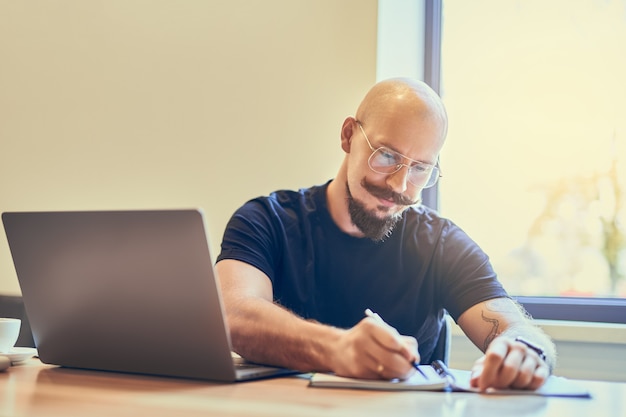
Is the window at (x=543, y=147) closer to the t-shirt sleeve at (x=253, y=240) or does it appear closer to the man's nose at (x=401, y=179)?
the man's nose at (x=401, y=179)

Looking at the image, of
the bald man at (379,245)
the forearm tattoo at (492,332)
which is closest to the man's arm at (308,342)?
the bald man at (379,245)

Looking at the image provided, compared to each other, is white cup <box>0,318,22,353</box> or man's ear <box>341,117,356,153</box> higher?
man's ear <box>341,117,356,153</box>

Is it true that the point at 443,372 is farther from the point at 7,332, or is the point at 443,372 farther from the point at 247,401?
the point at 7,332

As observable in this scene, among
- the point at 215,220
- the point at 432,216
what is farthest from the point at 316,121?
the point at 432,216

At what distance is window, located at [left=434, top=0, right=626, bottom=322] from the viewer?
2471mm

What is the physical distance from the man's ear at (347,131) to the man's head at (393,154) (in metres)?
0.06

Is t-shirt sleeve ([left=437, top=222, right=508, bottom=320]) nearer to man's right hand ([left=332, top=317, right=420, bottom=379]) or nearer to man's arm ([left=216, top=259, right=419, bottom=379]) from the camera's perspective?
man's arm ([left=216, top=259, right=419, bottom=379])

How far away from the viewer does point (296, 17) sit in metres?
2.55

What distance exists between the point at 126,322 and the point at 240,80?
1.69 metres

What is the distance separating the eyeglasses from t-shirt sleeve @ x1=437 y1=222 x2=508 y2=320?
184mm

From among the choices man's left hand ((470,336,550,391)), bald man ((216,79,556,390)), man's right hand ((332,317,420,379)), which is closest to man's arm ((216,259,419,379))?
man's right hand ((332,317,420,379))

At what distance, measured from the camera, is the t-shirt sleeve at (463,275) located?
1.75m

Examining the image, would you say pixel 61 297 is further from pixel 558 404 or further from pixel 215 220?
pixel 215 220

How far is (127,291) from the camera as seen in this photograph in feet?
3.41
